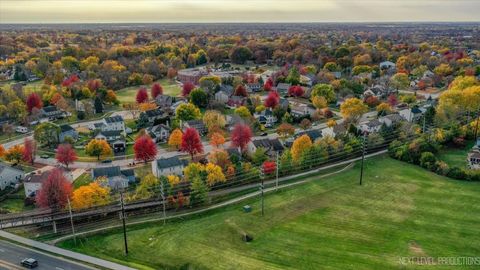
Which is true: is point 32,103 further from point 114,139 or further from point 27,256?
point 27,256

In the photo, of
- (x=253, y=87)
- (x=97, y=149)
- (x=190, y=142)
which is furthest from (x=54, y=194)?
(x=253, y=87)

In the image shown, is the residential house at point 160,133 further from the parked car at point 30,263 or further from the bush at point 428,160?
the bush at point 428,160

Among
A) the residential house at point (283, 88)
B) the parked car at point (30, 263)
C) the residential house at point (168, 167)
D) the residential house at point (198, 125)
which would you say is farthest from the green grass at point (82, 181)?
the residential house at point (283, 88)

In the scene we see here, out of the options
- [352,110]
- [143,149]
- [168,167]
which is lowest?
[168,167]

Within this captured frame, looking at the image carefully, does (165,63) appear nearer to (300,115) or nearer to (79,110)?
(79,110)

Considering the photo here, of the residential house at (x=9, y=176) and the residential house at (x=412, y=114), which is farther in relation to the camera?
the residential house at (x=412, y=114)

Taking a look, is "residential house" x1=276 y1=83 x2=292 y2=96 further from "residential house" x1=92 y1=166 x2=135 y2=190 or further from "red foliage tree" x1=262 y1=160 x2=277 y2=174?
"residential house" x1=92 y1=166 x2=135 y2=190
